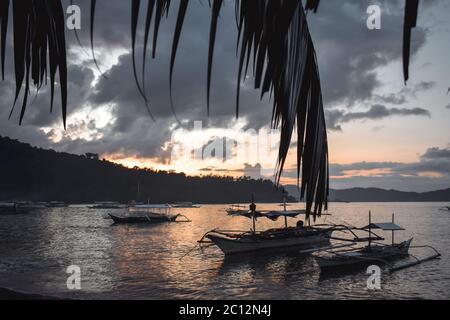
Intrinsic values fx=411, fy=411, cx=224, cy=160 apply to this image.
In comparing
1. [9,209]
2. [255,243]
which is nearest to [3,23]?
[255,243]

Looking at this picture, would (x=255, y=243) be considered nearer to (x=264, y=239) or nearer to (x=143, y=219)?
(x=264, y=239)

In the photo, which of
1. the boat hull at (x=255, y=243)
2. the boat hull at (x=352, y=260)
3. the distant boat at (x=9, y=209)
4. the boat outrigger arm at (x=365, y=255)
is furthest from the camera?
the distant boat at (x=9, y=209)

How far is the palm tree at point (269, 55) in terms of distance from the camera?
1.27 m

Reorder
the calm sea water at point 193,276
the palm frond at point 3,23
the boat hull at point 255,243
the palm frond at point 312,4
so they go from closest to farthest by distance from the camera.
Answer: the palm frond at point 312,4 → the palm frond at point 3,23 → the calm sea water at point 193,276 → the boat hull at point 255,243

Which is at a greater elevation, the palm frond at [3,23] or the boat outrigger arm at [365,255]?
the palm frond at [3,23]

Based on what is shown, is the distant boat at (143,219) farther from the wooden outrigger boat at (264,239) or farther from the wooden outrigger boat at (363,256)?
the wooden outrigger boat at (363,256)

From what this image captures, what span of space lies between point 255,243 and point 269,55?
4282cm

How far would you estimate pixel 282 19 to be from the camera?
119 centimetres

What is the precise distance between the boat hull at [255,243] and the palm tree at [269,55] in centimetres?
3970

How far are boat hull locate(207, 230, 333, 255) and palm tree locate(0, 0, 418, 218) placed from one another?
39.7 m

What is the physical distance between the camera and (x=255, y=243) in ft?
141

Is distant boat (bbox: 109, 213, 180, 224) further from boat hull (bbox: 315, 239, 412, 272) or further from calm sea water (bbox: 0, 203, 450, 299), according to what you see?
boat hull (bbox: 315, 239, 412, 272)

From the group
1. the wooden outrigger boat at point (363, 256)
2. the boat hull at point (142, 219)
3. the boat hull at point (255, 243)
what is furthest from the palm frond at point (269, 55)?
the boat hull at point (142, 219)
